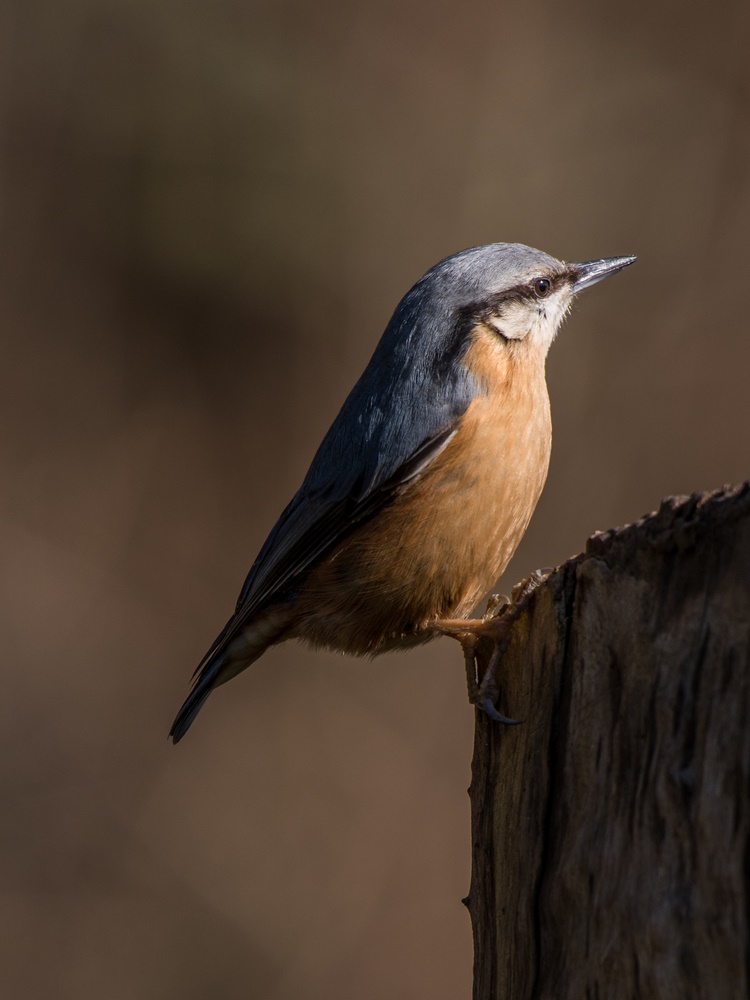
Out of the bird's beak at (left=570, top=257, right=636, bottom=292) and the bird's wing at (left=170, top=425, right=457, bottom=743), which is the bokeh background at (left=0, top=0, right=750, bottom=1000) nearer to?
the bird's beak at (left=570, top=257, right=636, bottom=292)

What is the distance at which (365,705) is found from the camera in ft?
18.7

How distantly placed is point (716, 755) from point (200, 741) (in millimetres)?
4525

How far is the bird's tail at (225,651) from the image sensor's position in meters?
3.84

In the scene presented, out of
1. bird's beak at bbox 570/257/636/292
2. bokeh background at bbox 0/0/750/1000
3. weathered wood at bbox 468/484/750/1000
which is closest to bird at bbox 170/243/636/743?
Result: bird's beak at bbox 570/257/636/292

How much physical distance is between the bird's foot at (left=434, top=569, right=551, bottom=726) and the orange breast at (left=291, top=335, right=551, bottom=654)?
6.5 inches

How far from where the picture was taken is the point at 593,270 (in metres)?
4.13

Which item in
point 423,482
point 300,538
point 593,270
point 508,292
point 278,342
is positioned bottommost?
point 300,538

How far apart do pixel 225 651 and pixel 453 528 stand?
1.06 m

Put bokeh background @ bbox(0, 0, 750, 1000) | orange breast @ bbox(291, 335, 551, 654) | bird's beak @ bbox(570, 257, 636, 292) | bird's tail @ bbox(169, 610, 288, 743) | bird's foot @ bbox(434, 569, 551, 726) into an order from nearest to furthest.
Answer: bird's foot @ bbox(434, 569, 551, 726)
orange breast @ bbox(291, 335, 551, 654)
bird's tail @ bbox(169, 610, 288, 743)
bird's beak @ bbox(570, 257, 636, 292)
bokeh background @ bbox(0, 0, 750, 1000)

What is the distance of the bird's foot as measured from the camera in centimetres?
238

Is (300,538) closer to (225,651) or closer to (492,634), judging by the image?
(225,651)

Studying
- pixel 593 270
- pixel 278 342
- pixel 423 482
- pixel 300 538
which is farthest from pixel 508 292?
pixel 278 342

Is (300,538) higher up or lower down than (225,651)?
higher up

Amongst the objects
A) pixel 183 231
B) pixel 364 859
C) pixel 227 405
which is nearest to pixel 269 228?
pixel 183 231
